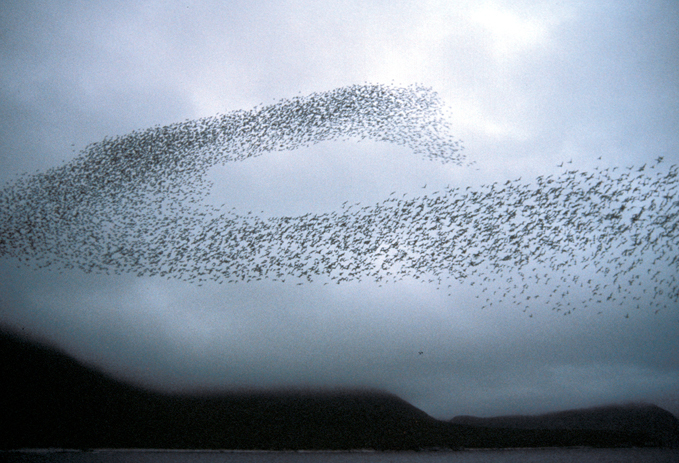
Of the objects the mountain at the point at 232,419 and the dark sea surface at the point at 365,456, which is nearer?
the dark sea surface at the point at 365,456

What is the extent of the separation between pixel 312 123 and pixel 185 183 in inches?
137

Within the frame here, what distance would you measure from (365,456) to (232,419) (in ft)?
11.7

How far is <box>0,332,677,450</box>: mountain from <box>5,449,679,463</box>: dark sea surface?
38 centimetres

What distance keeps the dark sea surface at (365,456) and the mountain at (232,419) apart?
382 millimetres

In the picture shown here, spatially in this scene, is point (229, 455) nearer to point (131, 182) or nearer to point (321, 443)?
point (321, 443)

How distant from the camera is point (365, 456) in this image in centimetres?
970

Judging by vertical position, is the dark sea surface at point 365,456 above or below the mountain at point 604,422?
below

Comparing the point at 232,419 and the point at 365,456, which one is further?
the point at 232,419

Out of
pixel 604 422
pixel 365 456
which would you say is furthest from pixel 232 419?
pixel 604 422

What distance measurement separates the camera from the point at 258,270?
10406 mm

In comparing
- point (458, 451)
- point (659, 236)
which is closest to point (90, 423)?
point (458, 451)

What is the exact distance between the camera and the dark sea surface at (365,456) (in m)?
8.60

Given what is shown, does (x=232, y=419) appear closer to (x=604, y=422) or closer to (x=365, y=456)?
(x=365, y=456)

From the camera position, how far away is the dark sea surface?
28.2ft
